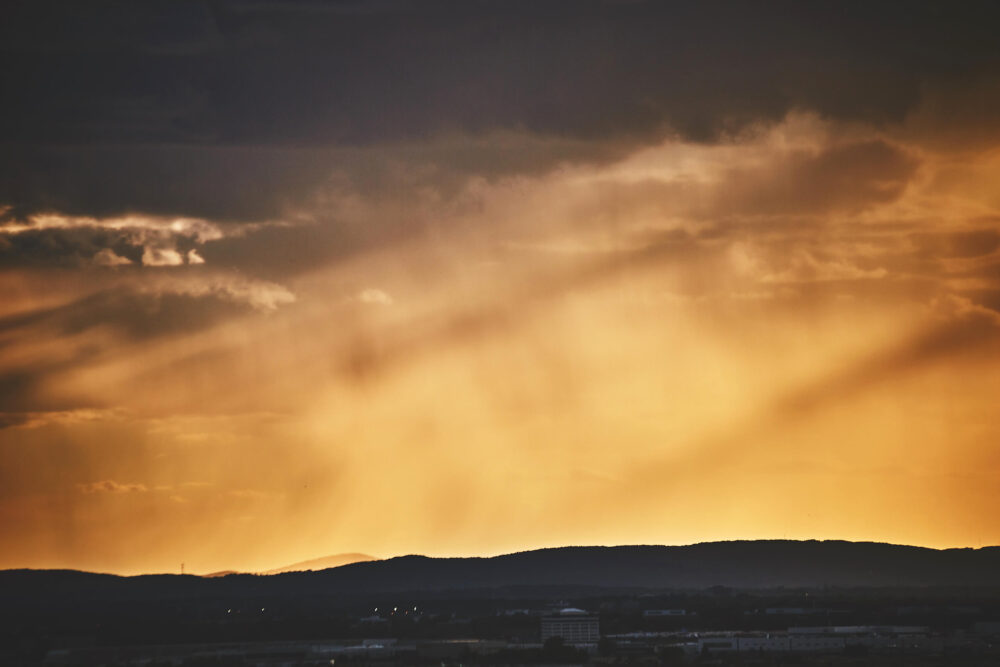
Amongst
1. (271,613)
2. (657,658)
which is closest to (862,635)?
(657,658)

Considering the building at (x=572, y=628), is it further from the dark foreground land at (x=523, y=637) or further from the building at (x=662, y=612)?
the building at (x=662, y=612)

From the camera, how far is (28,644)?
454 feet

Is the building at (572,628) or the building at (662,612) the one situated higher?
the building at (662,612)

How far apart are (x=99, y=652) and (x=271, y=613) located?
72.9m

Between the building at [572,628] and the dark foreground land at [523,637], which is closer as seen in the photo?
the dark foreground land at [523,637]

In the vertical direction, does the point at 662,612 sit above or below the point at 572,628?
above

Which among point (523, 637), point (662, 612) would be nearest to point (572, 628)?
point (523, 637)

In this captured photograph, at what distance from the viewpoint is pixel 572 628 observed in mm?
142500

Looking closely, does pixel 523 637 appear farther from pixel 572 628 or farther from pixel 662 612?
pixel 662 612

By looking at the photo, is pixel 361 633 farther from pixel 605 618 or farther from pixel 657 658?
pixel 657 658

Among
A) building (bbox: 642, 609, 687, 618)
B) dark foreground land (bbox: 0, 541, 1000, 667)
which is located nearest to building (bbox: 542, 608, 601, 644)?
dark foreground land (bbox: 0, 541, 1000, 667)

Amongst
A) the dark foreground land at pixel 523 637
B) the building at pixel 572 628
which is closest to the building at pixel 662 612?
the dark foreground land at pixel 523 637

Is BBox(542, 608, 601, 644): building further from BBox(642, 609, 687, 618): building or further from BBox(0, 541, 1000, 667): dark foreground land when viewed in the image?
BBox(642, 609, 687, 618): building

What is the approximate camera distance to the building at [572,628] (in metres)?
139
